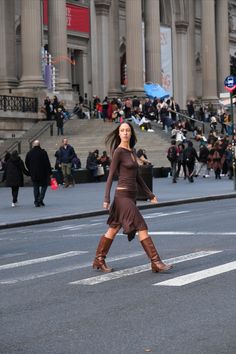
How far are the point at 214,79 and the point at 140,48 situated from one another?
1174 cm

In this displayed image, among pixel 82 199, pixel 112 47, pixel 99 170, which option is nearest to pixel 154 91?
pixel 112 47

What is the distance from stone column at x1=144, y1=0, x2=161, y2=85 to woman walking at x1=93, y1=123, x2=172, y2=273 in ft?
154

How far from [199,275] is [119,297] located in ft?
5.67

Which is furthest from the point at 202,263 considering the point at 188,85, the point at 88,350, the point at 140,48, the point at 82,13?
the point at 188,85

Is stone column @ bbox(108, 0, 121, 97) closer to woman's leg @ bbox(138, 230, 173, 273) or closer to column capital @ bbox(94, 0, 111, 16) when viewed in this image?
column capital @ bbox(94, 0, 111, 16)

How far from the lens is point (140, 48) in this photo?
184 feet

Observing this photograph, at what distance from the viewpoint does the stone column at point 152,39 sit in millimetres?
58438

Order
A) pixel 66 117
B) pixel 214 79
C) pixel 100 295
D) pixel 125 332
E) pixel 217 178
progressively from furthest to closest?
1. pixel 214 79
2. pixel 66 117
3. pixel 217 178
4. pixel 100 295
5. pixel 125 332

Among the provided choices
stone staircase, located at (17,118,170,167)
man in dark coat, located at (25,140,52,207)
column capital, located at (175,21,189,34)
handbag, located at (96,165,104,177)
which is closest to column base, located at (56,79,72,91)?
stone staircase, located at (17,118,170,167)

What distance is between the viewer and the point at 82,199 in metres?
27.8

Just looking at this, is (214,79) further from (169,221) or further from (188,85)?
(169,221)

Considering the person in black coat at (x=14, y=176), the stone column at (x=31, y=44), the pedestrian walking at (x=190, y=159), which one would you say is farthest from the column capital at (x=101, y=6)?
the person in black coat at (x=14, y=176)

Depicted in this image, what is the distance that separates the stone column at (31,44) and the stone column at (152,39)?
40.1 feet

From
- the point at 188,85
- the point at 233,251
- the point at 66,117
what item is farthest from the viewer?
the point at 188,85
